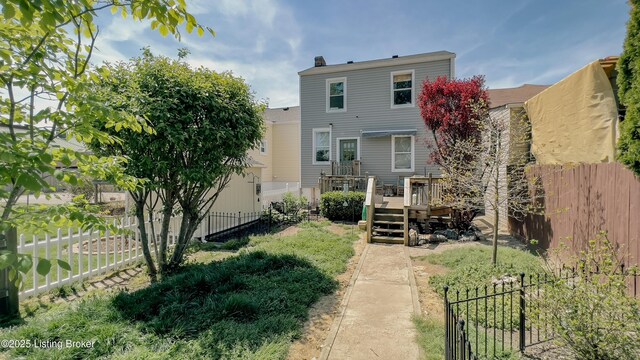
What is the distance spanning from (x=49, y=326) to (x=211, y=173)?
9.85 feet

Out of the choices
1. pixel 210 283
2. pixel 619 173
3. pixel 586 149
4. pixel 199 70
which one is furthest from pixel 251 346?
pixel 586 149


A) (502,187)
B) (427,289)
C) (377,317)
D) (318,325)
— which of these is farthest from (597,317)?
(502,187)

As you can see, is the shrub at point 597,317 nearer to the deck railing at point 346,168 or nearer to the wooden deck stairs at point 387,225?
the wooden deck stairs at point 387,225

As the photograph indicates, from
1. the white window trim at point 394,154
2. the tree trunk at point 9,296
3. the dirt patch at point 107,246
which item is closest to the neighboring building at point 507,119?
the white window trim at point 394,154

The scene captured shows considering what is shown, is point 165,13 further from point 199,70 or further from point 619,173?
point 619,173

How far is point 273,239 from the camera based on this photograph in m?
8.49

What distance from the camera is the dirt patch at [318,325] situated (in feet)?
11.2

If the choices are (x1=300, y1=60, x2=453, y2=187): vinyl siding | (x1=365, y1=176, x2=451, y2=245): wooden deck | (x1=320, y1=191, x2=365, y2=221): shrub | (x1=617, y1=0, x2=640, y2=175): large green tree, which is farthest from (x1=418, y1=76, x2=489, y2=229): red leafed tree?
(x1=617, y1=0, x2=640, y2=175): large green tree

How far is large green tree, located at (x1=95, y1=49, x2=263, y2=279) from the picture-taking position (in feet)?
15.9

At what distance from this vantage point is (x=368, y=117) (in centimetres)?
1469

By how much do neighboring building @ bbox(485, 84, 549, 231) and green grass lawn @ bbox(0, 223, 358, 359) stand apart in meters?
4.94

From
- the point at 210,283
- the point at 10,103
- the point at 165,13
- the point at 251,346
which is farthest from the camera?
the point at 210,283

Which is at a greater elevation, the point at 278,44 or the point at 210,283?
the point at 278,44

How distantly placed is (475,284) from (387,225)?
183 inches
